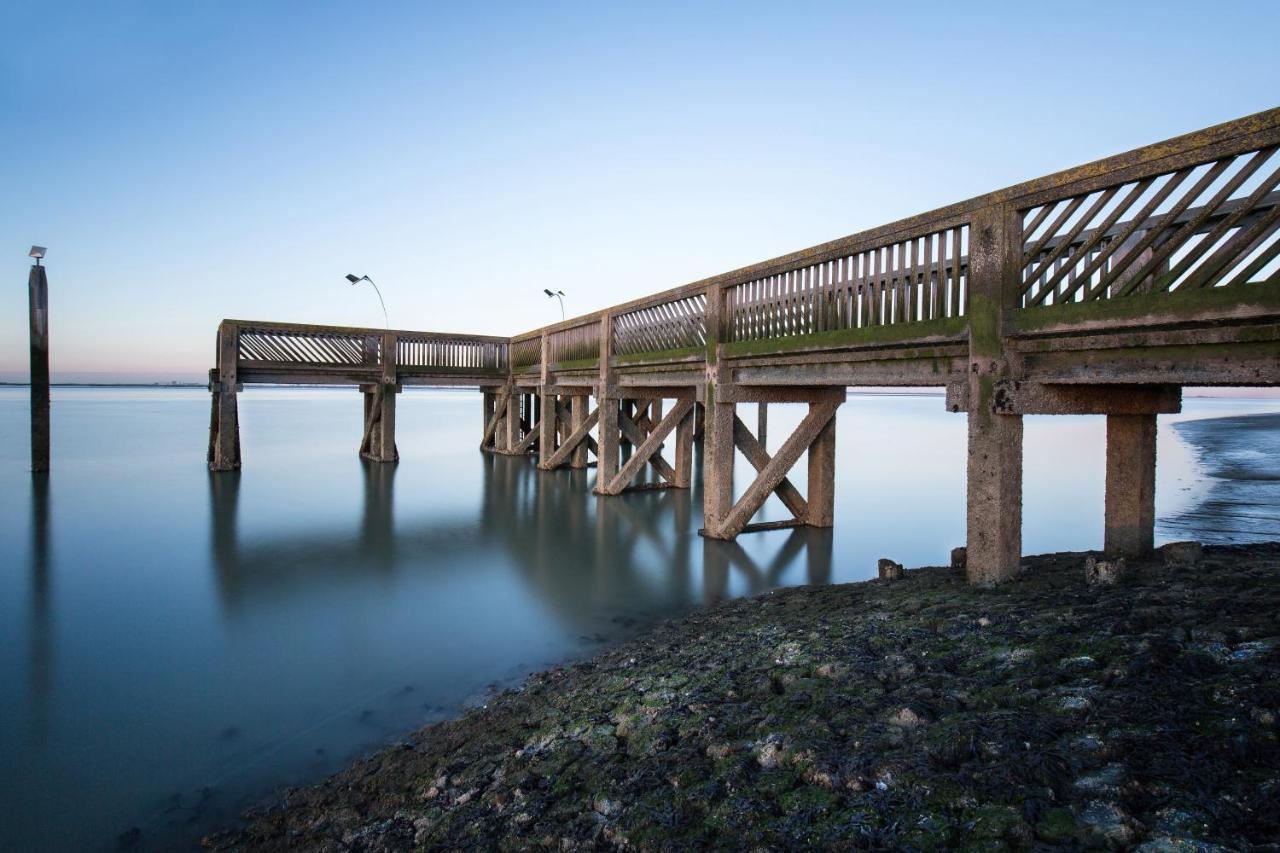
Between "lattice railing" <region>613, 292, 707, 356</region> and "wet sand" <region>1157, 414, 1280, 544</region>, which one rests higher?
"lattice railing" <region>613, 292, 707, 356</region>

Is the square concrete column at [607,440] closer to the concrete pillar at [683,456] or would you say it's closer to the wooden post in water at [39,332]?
the concrete pillar at [683,456]

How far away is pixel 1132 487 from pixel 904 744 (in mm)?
4446

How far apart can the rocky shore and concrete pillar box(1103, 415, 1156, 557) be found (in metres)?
0.79

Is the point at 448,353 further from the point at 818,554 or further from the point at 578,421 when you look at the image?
the point at 818,554

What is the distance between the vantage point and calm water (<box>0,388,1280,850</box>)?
4.74m

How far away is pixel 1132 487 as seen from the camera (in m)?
6.21

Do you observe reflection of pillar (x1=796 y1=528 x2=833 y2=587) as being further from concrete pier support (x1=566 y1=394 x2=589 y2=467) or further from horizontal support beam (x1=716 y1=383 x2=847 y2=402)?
concrete pier support (x1=566 y1=394 x2=589 y2=467)

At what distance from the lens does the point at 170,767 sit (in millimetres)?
4664

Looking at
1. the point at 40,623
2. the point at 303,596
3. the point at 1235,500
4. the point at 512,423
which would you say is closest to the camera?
the point at 40,623

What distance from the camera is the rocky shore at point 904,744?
261 cm

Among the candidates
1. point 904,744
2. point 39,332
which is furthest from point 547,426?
point 904,744

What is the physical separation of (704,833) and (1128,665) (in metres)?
2.20

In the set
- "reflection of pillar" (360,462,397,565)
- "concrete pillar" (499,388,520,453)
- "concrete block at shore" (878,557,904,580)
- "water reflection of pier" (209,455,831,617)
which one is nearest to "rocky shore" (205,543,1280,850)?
"concrete block at shore" (878,557,904,580)

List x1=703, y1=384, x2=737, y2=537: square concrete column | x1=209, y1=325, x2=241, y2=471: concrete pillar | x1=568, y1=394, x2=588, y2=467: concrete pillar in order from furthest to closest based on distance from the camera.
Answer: x1=568, y1=394, x2=588, y2=467: concrete pillar < x1=209, y1=325, x2=241, y2=471: concrete pillar < x1=703, y1=384, x2=737, y2=537: square concrete column
